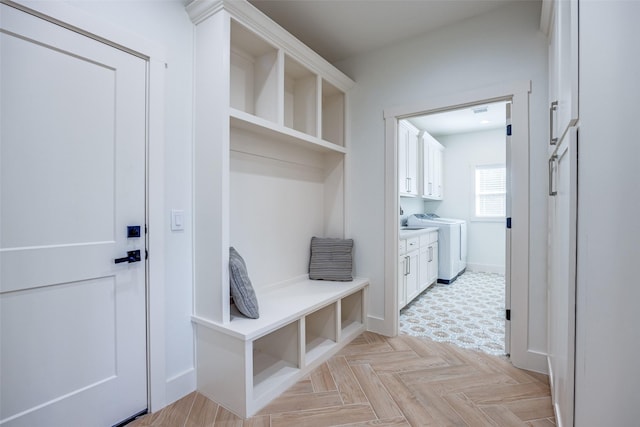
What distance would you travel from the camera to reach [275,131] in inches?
85.1

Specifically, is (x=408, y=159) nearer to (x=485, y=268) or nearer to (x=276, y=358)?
(x=485, y=268)

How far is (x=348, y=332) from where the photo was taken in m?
2.63

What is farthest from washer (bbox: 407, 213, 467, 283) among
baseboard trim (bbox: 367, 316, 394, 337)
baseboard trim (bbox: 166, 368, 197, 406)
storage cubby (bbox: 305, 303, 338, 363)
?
baseboard trim (bbox: 166, 368, 197, 406)

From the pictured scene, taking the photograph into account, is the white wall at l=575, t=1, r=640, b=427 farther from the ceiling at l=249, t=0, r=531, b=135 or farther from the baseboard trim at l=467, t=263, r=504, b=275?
the baseboard trim at l=467, t=263, r=504, b=275

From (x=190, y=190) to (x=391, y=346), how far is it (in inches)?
77.1

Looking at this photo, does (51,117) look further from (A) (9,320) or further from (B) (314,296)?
(B) (314,296)

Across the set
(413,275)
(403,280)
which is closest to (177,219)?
(403,280)

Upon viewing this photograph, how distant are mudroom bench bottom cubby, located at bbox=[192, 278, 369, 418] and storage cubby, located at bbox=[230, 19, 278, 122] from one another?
131 cm

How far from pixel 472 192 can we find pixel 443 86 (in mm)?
3507

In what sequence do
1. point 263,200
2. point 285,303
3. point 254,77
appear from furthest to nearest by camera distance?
point 263,200
point 254,77
point 285,303

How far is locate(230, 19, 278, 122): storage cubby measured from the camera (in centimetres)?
214

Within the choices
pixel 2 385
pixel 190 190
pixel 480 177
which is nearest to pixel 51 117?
pixel 190 190

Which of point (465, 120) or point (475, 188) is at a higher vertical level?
point (465, 120)

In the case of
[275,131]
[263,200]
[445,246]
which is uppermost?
[275,131]
